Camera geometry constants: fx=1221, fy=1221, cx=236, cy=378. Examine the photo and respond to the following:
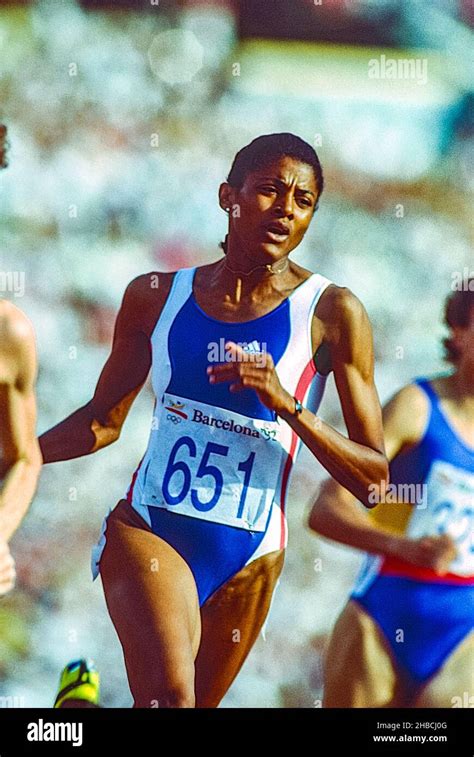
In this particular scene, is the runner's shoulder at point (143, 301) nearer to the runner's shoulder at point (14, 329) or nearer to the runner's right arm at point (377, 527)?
the runner's shoulder at point (14, 329)

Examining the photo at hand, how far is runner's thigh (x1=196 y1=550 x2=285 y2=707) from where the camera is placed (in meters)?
4.86

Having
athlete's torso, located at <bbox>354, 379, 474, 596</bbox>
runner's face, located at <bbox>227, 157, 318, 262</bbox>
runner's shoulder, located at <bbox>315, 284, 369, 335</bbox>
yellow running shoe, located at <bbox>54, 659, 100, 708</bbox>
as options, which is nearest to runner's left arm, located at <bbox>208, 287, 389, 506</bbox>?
runner's shoulder, located at <bbox>315, 284, 369, 335</bbox>

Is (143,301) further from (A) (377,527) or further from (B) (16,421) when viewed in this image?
(A) (377,527)

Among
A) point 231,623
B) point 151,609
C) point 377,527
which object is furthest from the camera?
point 377,527

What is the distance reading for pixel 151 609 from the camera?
15.6ft

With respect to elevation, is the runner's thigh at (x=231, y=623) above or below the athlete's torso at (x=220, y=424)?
below

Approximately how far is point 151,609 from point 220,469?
0.61m

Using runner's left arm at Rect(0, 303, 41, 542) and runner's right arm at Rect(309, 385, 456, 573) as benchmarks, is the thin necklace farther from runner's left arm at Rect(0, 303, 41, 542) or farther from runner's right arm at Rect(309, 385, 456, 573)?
runner's left arm at Rect(0, 303, 41, 542)

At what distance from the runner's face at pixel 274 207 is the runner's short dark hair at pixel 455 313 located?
2.24ft

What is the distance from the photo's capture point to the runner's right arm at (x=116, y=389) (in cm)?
499

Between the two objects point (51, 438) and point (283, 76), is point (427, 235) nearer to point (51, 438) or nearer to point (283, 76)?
point (283, 76)

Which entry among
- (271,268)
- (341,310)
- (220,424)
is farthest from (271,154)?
(220,424)

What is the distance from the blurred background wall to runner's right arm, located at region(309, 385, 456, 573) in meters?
0.06

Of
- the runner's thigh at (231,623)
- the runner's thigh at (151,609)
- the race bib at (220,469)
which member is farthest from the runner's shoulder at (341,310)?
the runner's thigh at (151,609)
